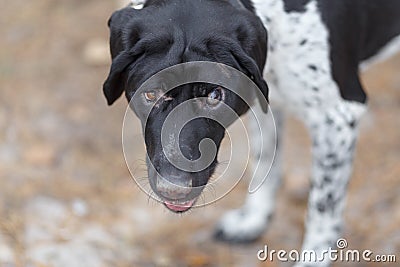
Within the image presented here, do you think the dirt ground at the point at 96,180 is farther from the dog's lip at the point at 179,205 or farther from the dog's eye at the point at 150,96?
the dog's eye at the point at 150,96

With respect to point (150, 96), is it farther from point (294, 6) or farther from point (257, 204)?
point (257, 204)

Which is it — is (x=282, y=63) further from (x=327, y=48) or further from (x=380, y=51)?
(x=380, y=51)

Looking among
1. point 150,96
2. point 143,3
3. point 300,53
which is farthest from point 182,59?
point 300,53

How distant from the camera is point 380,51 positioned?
13.6 ft

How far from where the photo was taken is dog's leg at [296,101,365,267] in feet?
12.2

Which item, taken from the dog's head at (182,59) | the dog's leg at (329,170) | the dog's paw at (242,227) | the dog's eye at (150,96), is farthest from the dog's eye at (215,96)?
the dog's paw at (242,227)

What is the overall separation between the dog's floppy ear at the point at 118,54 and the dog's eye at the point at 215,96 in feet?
1.11

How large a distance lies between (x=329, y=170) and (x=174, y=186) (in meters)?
1.04

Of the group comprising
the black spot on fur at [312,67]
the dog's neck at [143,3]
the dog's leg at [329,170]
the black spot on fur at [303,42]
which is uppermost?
the dog's neck at [143,3]

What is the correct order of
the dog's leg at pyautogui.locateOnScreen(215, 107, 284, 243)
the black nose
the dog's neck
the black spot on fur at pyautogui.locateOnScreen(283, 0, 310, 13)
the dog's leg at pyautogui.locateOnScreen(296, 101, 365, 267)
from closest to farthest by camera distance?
the black nose
the dog's neck
the black spot on fur at pyautogui.locateOnScreen(283, 0, 310, 13)
the dog's leg at pyautogui.locateOnScreen(296, 101, 365, 267)
the dog's leg at pyautogui.locateOnScreen(215, 107, 284, 243)

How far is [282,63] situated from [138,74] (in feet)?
2.41

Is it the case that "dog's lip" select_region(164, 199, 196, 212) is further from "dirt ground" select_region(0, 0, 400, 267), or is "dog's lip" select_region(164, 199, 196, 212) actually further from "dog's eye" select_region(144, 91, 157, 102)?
"dirt ground" select_region(0, 0, 400, 267)

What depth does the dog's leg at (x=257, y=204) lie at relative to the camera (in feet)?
14.7

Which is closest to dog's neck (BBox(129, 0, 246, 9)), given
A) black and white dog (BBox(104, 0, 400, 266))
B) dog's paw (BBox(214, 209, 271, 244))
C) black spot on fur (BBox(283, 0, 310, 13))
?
black and white dog (BBox(104, 0, 400, 266))
